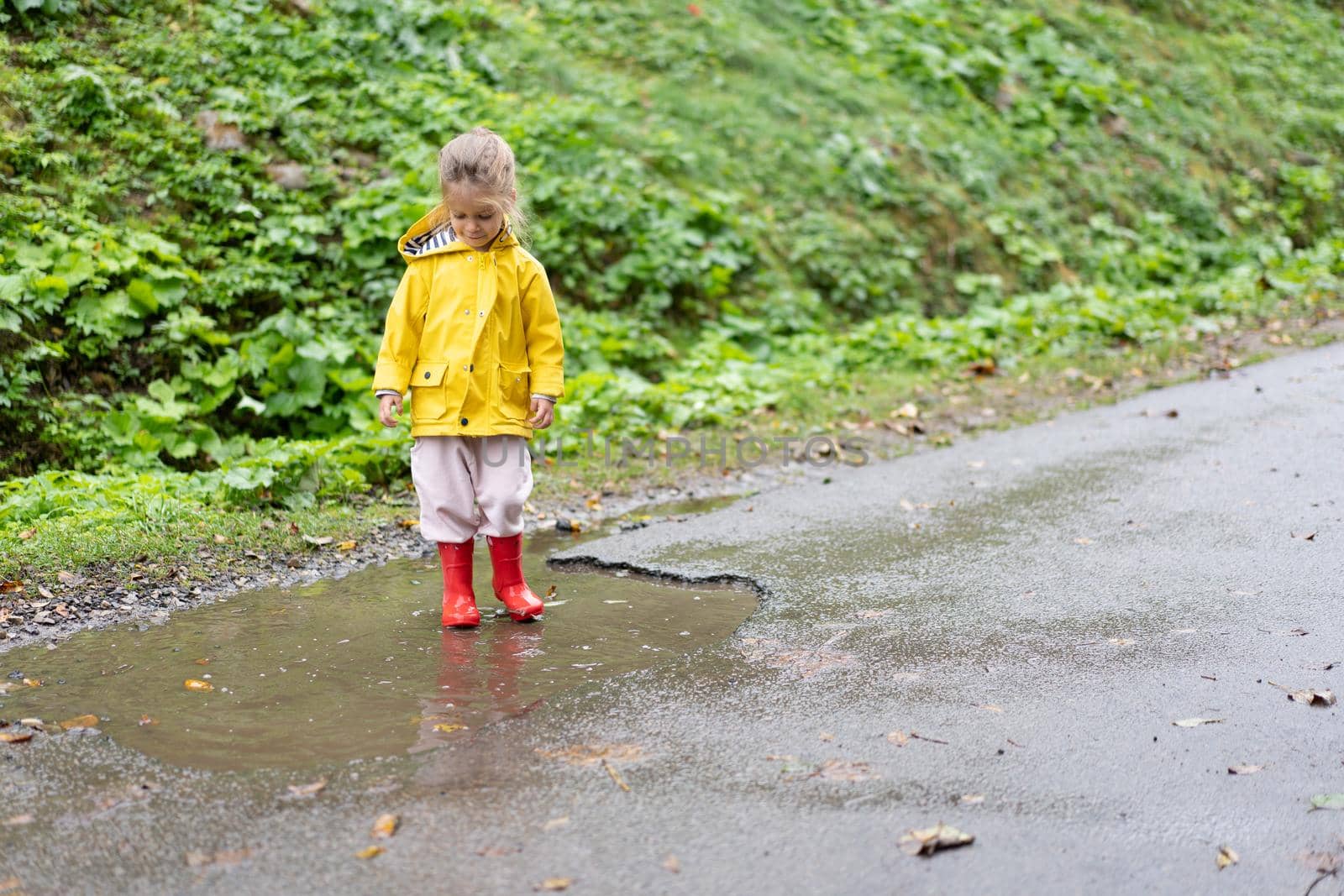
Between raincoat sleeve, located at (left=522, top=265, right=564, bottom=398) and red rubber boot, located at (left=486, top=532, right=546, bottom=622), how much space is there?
579mm

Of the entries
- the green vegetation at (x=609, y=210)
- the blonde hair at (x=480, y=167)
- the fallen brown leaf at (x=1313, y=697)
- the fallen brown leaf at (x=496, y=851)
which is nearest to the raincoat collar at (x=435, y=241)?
the blonde hair at (x=480, y=167)

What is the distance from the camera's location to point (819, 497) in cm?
617

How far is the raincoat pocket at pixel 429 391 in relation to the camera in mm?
4160

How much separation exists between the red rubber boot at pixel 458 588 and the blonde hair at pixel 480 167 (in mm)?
1249

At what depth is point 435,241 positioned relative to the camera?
423cm

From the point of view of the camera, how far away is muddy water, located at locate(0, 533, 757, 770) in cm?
321

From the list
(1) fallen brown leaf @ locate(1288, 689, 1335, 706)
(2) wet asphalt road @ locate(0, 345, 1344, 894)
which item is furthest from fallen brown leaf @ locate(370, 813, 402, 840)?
(1) fallen brown leaf @ locate(1288, 689, 1335, 706)

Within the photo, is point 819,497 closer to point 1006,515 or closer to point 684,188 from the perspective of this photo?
point 1006,515

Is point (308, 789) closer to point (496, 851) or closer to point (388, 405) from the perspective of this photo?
point (496, 851)

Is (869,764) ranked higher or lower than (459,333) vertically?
lower

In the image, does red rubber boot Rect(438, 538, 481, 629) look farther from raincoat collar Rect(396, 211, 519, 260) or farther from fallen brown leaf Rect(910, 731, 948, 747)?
fallen brown leaf Rect(910, 731, 948, 747)

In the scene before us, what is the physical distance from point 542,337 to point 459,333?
0.32m

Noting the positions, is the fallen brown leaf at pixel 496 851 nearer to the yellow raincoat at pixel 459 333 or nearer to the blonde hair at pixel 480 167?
the yellow raincoat at pixel 459 333

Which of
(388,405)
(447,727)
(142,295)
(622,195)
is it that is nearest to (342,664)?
(447,727)
